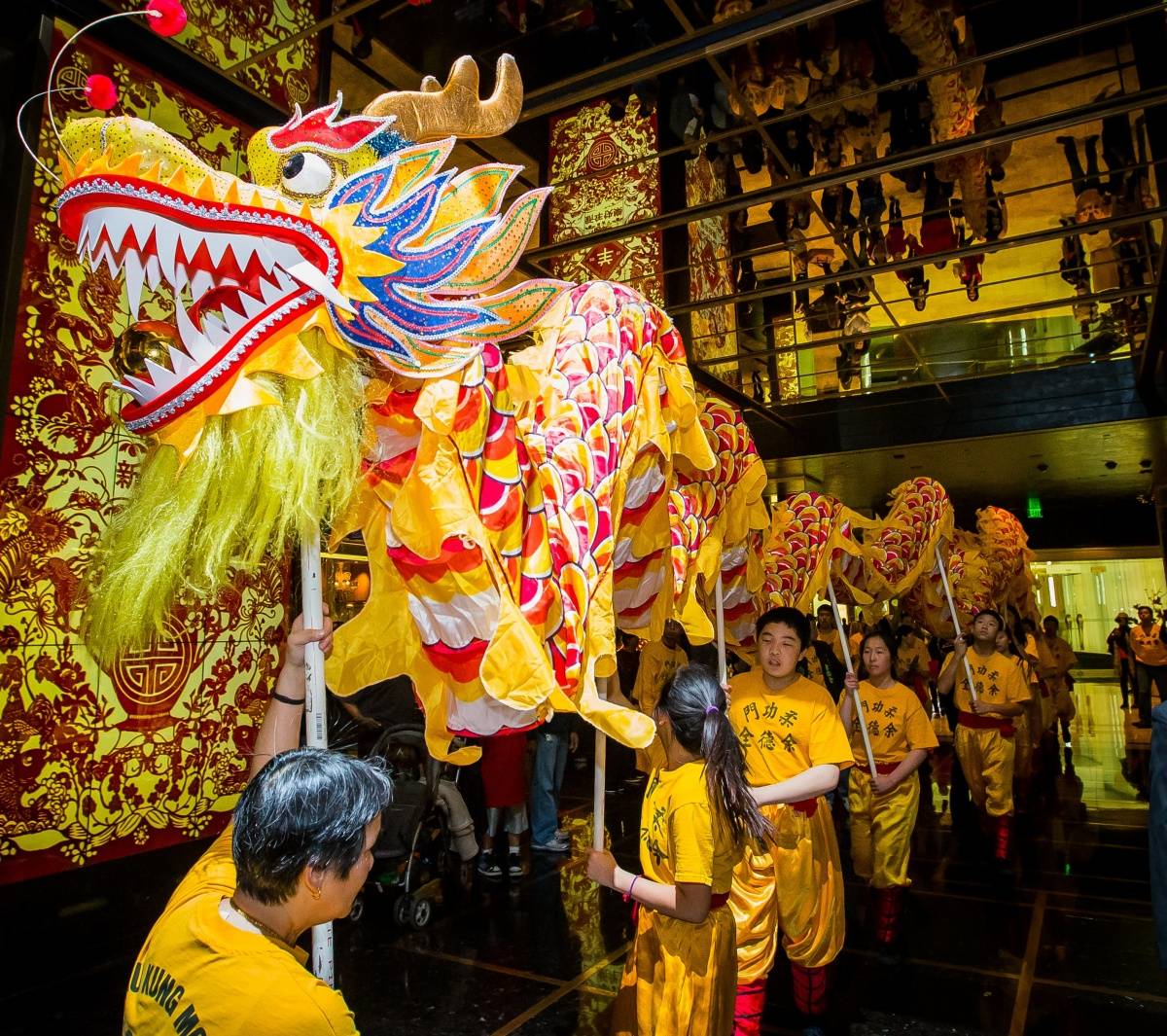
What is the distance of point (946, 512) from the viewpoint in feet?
17.1

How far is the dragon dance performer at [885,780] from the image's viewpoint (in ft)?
11.6

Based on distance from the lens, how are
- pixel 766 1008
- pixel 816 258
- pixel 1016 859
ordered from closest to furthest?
1. pixel 766 1008
2. pixel 1016 859
3. pixel 816 258

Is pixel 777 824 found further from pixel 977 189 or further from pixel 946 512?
pixel 977 189

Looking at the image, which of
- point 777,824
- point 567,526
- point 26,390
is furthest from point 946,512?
point 26,390

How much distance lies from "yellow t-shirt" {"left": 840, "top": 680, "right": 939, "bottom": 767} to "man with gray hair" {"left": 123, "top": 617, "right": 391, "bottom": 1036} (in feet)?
10.0

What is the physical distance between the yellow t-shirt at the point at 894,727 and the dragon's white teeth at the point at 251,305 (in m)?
3.20

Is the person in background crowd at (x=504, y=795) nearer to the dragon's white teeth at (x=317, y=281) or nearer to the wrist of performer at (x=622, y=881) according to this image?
the wrist of performer at (x=622, y=881)

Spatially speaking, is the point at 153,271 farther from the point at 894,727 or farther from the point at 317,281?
the point at 894,727

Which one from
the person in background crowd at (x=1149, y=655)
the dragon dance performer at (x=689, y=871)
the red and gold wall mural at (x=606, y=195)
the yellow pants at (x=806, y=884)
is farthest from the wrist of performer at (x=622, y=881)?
the person in background crowd at (x=1149, y=655)

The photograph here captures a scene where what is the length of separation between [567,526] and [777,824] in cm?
175

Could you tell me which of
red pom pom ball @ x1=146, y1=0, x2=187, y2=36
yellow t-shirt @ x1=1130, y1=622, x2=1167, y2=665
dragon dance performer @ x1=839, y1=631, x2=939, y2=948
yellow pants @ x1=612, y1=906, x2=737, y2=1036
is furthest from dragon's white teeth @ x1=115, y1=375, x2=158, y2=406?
yellow t-shirt @ x1=1130, y1=622, x2=1167, y2=665

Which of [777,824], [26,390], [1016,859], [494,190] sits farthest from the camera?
[1016,859]

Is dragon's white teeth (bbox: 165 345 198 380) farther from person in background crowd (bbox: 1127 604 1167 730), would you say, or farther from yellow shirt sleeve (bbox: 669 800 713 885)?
person in background crowd (bbox: 1127 604 1167 730)

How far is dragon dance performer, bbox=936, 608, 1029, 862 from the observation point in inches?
188
